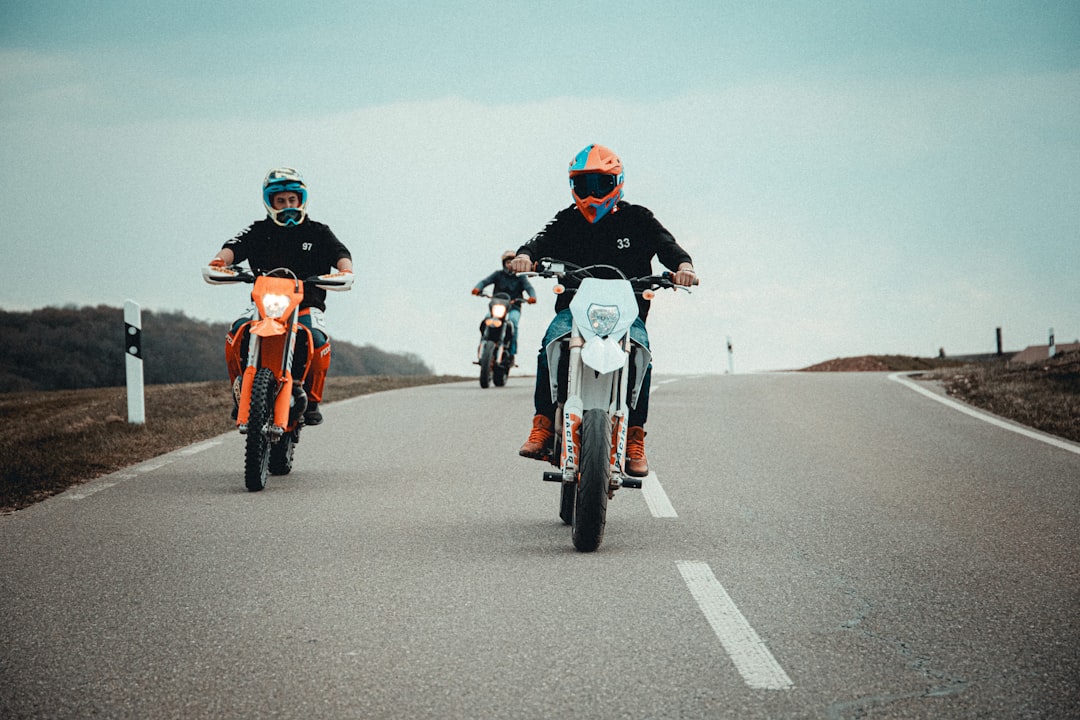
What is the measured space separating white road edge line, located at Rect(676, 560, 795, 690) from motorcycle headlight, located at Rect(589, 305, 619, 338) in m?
1.22

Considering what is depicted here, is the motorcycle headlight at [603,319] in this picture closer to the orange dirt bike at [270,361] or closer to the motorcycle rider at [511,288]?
the orange dirt bike at [270,361]

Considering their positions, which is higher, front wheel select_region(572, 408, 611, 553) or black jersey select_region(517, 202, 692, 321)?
black jersey select_region(517, 202, 692, 321)

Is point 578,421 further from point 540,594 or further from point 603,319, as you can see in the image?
point 540,594

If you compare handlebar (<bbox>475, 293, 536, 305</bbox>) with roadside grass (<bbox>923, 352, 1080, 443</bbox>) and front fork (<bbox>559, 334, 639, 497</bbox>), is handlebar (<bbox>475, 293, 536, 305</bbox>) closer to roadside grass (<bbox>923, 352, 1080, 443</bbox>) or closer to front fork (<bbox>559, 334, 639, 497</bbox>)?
roadside grass (<bbox>923, 352, 1080, 443</bbox>)

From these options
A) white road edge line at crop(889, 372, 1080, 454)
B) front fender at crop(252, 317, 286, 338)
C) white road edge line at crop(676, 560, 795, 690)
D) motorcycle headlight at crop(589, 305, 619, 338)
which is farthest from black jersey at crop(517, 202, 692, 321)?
white road edge line at crop(889, 372, 1080, 454)

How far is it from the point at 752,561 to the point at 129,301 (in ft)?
29.5

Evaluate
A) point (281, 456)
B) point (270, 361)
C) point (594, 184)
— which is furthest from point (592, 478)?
point (281, 456)

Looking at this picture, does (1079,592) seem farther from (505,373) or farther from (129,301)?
(505,373)

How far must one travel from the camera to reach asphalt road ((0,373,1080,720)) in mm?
3617

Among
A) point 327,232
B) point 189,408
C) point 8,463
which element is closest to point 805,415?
point 327,232

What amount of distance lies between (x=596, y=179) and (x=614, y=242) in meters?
0.44

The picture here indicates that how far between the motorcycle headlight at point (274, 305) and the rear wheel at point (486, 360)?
10.4m

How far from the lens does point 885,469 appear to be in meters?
9.10

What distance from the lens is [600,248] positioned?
6.60 m
